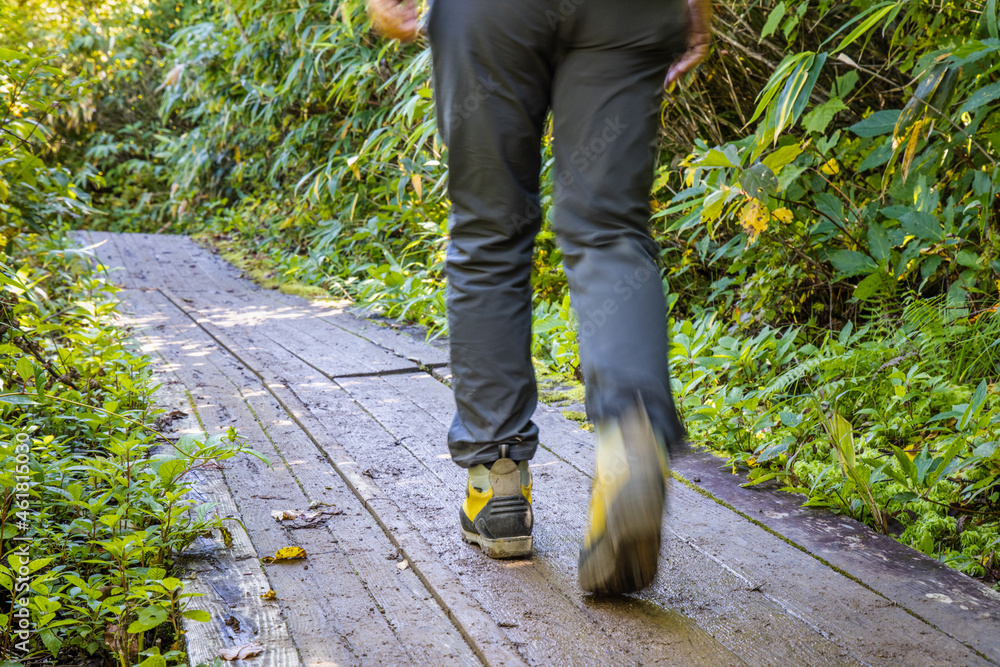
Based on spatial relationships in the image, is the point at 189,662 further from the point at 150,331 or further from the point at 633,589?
the point at 150,331

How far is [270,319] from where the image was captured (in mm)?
4375

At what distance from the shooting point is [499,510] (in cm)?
161

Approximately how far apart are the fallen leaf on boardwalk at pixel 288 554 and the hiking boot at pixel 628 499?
0.61 metres

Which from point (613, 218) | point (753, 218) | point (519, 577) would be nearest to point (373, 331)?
point (753, 218)

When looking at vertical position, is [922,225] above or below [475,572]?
above

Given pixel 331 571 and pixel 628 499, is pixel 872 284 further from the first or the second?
pixel 331 571

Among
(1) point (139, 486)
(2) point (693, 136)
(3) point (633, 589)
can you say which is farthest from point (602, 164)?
(2) point (693, 136)

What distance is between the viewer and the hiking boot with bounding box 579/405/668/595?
3.99 ft

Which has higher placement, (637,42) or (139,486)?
(637,42)

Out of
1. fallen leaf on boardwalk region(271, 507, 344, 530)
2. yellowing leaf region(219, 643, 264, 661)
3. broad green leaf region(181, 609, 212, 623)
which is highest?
broad green leaf region(181, 609, 212, 623)

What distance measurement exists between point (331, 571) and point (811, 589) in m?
0.88

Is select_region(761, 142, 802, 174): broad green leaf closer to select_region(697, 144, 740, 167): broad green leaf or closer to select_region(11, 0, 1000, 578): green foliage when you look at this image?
select_region(11, 0, 1000, 578): green foliage

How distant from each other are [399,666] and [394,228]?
14.9 ft

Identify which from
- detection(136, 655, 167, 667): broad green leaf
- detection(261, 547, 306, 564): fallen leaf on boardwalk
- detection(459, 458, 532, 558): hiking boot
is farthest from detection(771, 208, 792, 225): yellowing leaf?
detection(136, 655, 167, 667): broad green leaf
